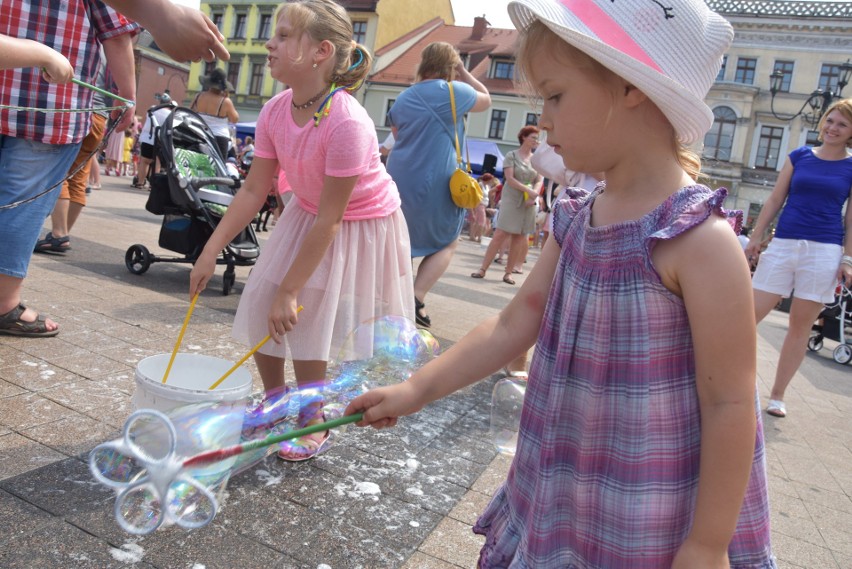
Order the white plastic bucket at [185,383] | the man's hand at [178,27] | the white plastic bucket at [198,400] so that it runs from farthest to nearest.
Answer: the man's hand at [178,27] → the white plastic bucket at [185,383] → the white plastic bucket at [198,400]

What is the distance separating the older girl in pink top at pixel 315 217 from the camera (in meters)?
2.41

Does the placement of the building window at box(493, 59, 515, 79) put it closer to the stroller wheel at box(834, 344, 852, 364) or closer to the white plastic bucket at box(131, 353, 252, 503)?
the stroller wheel at box(834, 344, 852, 364)

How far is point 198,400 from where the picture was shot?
185 centimetres

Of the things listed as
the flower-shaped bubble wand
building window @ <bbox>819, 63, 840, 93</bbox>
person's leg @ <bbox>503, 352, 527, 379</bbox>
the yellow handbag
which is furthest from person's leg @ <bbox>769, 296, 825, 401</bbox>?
building window @ <bbox>819, 63, 840, 93</bbox>

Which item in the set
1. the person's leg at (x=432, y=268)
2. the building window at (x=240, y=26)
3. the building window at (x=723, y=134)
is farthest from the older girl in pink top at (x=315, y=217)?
the building window at (x=240, y=26)

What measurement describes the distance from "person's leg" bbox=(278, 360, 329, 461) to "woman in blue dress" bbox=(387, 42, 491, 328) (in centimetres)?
219

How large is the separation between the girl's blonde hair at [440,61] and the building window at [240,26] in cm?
4347

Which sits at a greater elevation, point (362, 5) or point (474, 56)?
point (362, 5)

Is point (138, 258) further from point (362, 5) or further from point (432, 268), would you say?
point (362, 5)

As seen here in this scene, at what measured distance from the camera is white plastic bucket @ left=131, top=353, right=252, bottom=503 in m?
1.34

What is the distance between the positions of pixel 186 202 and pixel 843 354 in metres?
7.56

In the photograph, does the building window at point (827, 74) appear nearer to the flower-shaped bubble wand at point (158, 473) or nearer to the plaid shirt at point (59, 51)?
the plaid shirt at point (59, 51)

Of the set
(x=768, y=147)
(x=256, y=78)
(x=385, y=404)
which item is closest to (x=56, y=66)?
(x=385, y=404)

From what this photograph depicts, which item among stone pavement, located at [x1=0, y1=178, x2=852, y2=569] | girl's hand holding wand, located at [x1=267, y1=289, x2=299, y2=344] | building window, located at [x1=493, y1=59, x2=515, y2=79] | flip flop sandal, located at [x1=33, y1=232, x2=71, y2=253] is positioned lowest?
stone pavement, located at [x1=0, y1=178, x2=852, y2=569]
